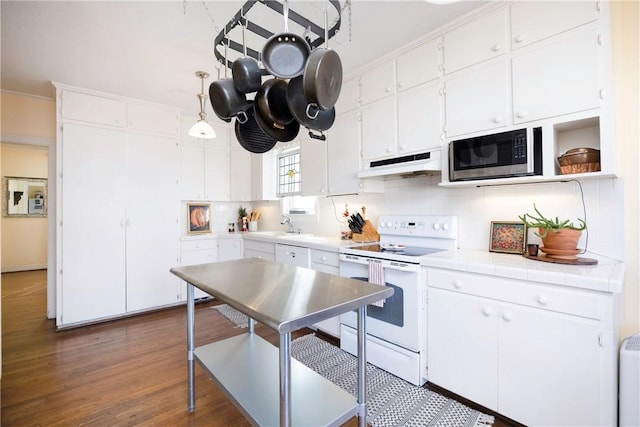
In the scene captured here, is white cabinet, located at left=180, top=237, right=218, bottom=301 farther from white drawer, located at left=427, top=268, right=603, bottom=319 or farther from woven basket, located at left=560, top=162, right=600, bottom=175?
woven basket, located at left=560, top=162, right=600, bottom=175

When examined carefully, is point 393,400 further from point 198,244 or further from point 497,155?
point 198,244

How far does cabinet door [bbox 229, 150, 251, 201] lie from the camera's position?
4.82m

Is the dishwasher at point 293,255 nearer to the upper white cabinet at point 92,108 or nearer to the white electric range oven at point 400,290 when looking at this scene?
the white electric range oven at point 400,290

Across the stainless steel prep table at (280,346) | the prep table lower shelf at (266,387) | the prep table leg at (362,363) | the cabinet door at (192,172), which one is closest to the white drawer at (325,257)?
the stainless steel prep table at (280,346)

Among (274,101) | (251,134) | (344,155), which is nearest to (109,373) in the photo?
(251,134)

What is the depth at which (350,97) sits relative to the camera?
3.05m

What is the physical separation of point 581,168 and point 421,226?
1183mm

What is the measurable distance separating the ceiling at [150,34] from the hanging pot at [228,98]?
0.44m

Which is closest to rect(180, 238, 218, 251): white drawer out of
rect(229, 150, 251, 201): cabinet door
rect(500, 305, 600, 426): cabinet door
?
rect(229, 150, 251, 201): cabinet door

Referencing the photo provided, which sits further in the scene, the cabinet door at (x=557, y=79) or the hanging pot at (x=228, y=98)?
the cabinet door at (x=557, y=79)

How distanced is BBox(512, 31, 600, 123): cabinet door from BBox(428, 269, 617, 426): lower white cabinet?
107cm

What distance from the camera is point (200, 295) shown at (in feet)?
14.0

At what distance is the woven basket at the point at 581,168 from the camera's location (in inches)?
66.2

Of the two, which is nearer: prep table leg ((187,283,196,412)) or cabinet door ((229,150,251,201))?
prep table leg ((187,283,196,412))
